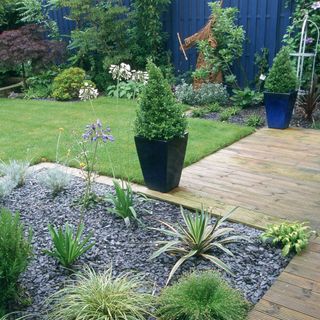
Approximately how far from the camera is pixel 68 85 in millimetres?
7543

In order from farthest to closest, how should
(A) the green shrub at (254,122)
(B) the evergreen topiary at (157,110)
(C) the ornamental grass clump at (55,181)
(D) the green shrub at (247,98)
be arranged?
(D) the green shrub at (247,98), (A) the green shrub at (254,122), (C) the ornamental grass clump at (55,181), (B) the evergreen topiary at (157,110)

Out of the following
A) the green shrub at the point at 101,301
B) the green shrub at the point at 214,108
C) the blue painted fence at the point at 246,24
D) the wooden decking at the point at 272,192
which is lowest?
the wooden decking at the point at 272,192

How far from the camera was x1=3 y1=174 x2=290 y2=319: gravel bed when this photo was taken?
2.14 m

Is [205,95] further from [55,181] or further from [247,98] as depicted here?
[55,181]

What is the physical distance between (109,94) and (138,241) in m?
5.49

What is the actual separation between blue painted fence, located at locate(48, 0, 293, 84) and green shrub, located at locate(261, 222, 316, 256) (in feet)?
15.5

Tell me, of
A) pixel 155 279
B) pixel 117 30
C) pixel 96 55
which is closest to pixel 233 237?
pixel 155 279

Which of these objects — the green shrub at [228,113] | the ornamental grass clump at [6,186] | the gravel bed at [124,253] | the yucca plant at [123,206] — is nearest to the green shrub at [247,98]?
the green shrub at [228,113]

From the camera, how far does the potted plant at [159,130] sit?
3.07m

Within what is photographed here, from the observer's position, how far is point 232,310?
1804 millimetres

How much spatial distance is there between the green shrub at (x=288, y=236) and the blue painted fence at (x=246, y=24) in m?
4.73

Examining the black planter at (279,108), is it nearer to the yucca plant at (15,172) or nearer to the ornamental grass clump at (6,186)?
the yucca plant at (15,172)

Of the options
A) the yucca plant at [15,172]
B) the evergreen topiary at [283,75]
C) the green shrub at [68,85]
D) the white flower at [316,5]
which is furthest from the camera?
the green shrub at [68,85]

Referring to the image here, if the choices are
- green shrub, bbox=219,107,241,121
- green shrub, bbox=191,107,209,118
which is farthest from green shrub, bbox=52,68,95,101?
green shrub, bbox=219,107,241,121
